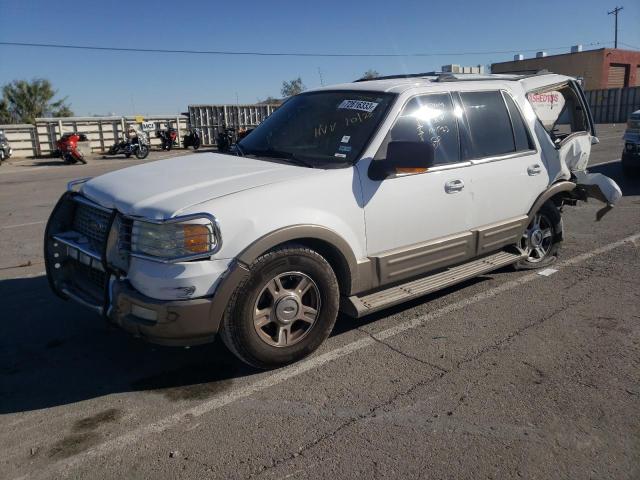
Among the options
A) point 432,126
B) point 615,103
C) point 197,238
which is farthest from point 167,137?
point 615,103

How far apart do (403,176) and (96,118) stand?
2428cm

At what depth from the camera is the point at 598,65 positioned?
1919 inches

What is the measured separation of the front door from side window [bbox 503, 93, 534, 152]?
89cm

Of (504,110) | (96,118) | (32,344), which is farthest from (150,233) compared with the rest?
(96,118)

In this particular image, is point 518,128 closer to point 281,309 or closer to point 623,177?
point 281,309

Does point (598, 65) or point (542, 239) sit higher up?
point (598, 65)

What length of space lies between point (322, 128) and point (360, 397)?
2139 millimetres

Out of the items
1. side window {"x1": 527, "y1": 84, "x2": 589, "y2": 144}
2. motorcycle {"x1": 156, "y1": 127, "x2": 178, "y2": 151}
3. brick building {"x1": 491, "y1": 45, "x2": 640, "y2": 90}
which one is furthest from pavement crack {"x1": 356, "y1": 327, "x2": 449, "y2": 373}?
brick building {"x1": 491, "y1": 45, "x2": 640, "y2": 90}

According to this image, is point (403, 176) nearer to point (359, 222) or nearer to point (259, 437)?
point (359, 222)

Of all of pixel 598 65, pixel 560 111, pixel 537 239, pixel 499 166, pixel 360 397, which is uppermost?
pixel 598 65

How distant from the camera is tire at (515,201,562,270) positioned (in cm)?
559

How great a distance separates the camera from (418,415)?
10.2 ft

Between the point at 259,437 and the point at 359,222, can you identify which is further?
the point at 359,222

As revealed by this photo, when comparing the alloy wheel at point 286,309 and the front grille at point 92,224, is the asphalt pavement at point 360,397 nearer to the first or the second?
the alloy wheel at point 286,309
